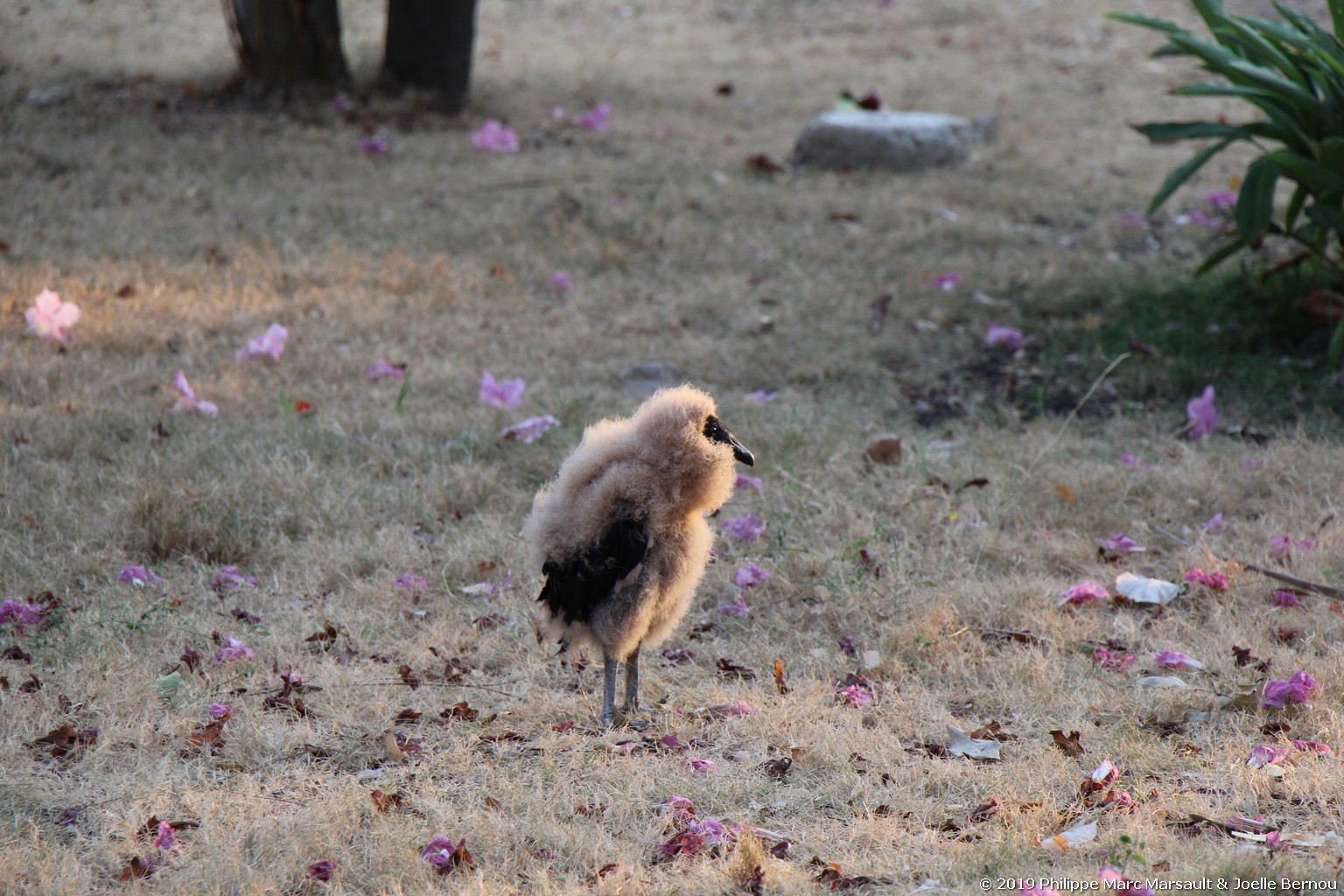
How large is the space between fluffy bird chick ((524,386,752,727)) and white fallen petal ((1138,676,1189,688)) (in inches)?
57.9

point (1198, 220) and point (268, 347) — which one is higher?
point (1198, 220)

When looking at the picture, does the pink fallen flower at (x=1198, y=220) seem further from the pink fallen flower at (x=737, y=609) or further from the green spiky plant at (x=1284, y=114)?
the pink fallen flower at (x=737, y=609)

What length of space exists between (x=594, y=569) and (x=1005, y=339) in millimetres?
4281

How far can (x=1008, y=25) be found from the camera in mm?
15102

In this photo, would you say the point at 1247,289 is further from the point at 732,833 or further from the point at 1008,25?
the point at 1008,25

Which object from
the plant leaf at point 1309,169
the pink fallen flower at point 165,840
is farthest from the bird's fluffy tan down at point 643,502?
the plant leaf at point 1309,169

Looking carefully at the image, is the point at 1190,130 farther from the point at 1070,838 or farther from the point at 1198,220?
the point at 1070,838

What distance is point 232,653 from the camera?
12.6ft

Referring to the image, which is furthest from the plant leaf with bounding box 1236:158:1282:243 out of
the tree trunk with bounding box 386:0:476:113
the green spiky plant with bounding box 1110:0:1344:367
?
the tree trunk with bounding box 386:0:476:113

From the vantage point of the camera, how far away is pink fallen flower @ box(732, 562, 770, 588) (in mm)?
4461

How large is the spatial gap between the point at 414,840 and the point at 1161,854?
1738 millimetres

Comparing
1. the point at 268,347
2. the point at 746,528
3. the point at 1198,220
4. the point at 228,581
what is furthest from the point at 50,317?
the point at 1198,220

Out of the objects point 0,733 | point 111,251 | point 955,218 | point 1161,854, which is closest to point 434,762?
point 0,733

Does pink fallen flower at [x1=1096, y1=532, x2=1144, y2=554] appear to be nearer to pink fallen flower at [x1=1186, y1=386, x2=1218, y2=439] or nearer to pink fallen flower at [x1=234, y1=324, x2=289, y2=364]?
pink fallen flower at [x1=1186, y1=386, x2=1218, y2=439]
